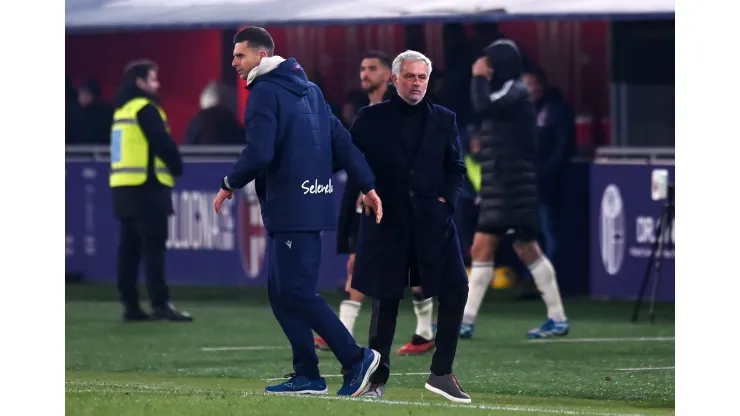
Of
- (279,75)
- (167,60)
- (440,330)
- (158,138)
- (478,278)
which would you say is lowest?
(440,330)

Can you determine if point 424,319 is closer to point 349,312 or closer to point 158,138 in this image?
point 349,312

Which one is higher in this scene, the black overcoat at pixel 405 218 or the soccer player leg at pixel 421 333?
the black overcoat at pixel 405 218

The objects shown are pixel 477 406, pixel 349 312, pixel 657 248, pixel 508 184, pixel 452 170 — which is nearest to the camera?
pixel 477 406

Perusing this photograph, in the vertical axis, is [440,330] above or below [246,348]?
above

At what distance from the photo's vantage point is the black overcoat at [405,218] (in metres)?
9.23

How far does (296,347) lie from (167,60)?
15.0m

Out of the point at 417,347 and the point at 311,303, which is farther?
the point at 417,347

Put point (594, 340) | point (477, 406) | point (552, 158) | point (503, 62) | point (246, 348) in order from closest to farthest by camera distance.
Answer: point (477, 406) → point (246, 348) → point (594, 340) → point (503, 62) → point (552, 158)

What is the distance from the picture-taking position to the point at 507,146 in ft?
43.9

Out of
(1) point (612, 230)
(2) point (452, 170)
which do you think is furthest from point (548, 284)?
(2) point (452, 170)

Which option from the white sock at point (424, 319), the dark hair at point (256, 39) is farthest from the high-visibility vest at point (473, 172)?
the dark hair at point (256, 39)

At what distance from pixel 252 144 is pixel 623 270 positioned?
7741 mm

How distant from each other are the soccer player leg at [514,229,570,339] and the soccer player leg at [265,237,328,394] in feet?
13.5

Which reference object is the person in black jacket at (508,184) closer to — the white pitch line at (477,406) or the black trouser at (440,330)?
the black trouser at (440,330)
